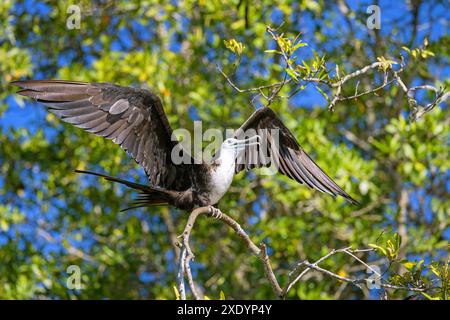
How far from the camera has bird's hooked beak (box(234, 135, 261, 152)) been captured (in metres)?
3.87

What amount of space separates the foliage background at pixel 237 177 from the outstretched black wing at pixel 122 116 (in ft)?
4.76

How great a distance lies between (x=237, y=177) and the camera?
17.3 ft

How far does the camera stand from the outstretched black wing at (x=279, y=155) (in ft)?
13.3

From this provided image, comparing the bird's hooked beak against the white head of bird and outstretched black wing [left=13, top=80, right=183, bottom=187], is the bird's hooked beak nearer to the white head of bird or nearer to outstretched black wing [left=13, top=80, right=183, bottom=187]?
the white head of bird

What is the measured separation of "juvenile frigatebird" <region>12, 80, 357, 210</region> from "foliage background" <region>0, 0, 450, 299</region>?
1200 millimetres

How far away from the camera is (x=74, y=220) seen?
570 cm

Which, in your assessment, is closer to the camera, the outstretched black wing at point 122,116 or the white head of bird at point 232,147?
the outstretched black wing at point 122,116

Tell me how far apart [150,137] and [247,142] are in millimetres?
478

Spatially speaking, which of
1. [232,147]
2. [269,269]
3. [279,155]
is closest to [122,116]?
[232,147]

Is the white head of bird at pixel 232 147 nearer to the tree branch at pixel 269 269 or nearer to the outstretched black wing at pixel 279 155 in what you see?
the outstretched black wing at pixel 279 155

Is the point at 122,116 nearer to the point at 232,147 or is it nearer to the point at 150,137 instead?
the point at 150,137

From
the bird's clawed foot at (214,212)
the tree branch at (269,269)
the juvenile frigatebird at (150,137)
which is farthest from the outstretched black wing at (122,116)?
the tree branch at (269,269)

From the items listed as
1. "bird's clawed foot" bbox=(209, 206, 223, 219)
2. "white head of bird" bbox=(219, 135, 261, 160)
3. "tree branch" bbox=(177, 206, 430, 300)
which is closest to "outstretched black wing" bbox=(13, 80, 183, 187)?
"white head of bird" bbox=(219, 135, 261, 160)

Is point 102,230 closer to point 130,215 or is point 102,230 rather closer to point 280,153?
point 130,215
